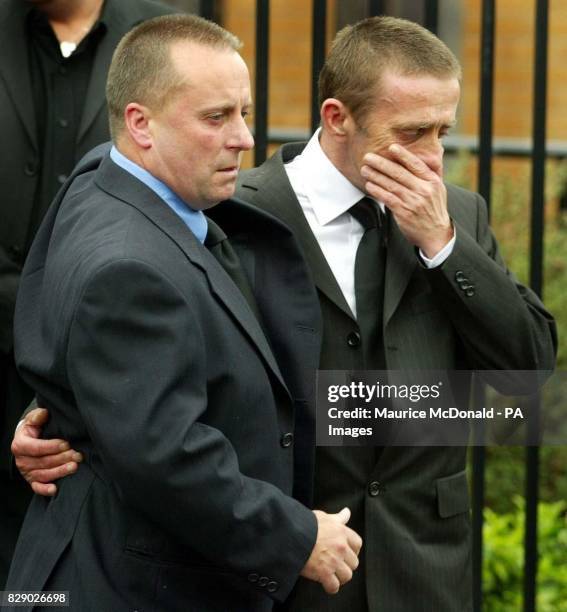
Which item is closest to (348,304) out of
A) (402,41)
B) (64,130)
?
(402,41)

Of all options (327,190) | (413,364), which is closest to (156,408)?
(413,364)

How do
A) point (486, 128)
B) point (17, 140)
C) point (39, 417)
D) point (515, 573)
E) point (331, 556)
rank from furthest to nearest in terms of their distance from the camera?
point (515, 573)
point (486, 128)
point (17, 140)
point (39, 417)
point (331, 556)

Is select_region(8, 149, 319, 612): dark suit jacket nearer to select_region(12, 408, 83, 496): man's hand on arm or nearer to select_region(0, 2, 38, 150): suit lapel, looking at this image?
select_region(12, 408, 83, 496): man's hand on arm

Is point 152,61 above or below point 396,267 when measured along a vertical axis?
above

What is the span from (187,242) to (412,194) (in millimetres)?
611

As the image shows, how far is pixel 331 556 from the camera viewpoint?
267 centimetres

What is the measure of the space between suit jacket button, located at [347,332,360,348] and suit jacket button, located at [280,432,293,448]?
0.33 metres

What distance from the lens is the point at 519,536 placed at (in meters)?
4.66

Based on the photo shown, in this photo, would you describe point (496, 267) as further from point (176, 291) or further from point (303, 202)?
point (176, 291)

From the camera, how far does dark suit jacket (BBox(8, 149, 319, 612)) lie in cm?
248

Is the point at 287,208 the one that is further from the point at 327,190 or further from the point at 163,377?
the point at 163,377

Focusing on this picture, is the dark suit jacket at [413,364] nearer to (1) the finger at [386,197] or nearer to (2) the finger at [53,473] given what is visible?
(1) the finger at [386,197]

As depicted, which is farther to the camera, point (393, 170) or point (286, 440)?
point (393, 170)

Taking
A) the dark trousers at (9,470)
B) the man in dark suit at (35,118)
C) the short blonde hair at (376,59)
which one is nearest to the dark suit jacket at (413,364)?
the short blonde hair at (376,59)
